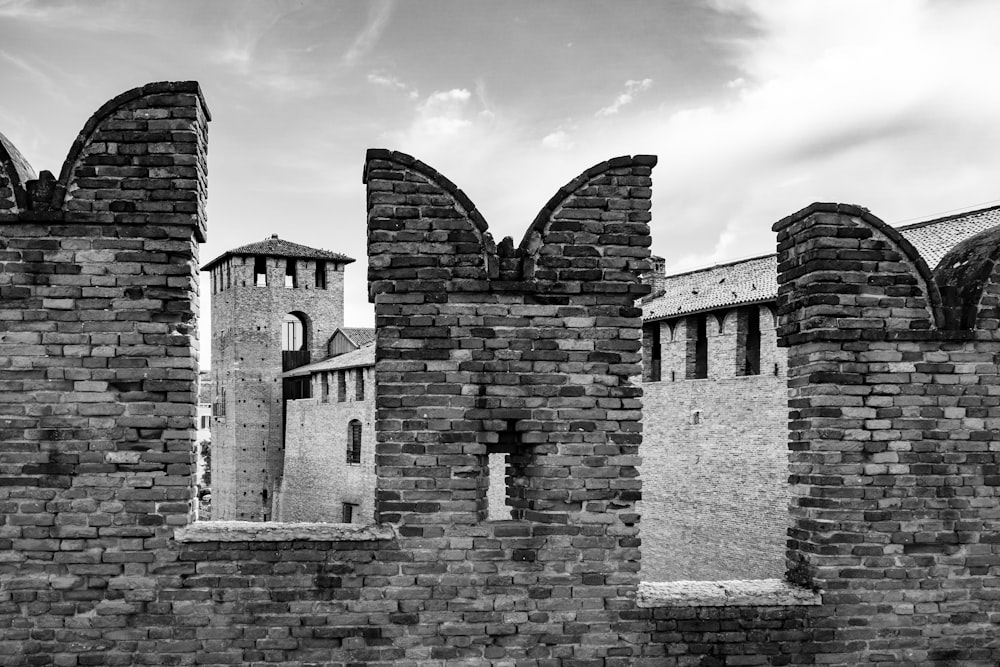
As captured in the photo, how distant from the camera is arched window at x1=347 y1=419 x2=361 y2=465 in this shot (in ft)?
91.4

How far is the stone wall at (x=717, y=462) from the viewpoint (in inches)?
707

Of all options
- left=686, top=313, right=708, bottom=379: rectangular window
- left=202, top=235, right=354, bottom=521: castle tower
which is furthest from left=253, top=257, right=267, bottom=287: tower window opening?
left=686, top=313, right=708, bottom=379: rectangular window

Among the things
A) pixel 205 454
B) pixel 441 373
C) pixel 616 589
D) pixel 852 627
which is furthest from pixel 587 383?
pixel 205 454

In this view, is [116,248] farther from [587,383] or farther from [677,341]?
[677,341]

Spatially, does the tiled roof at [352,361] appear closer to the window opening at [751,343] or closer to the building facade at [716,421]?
the building facade at [716,421]

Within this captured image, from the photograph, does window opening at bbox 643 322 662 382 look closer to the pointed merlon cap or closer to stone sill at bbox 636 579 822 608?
stone sill at bbox 636 579 822 608

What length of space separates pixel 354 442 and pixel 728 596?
24.1 meters

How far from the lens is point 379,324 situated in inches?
184

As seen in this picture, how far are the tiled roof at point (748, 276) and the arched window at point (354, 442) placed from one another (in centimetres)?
1054

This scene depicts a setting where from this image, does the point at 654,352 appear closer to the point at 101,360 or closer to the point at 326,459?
the point at 326,459

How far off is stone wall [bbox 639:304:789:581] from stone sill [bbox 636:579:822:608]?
1293 centimetres

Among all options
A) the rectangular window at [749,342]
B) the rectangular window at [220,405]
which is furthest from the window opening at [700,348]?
the rectangular window at [220,405]

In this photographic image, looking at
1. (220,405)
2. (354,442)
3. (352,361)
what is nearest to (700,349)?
(352,361)

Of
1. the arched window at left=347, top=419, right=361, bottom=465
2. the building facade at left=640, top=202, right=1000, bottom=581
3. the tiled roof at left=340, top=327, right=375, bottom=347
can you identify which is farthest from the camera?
the tiled roof at left=340, top=327, right=375, bottom=347
